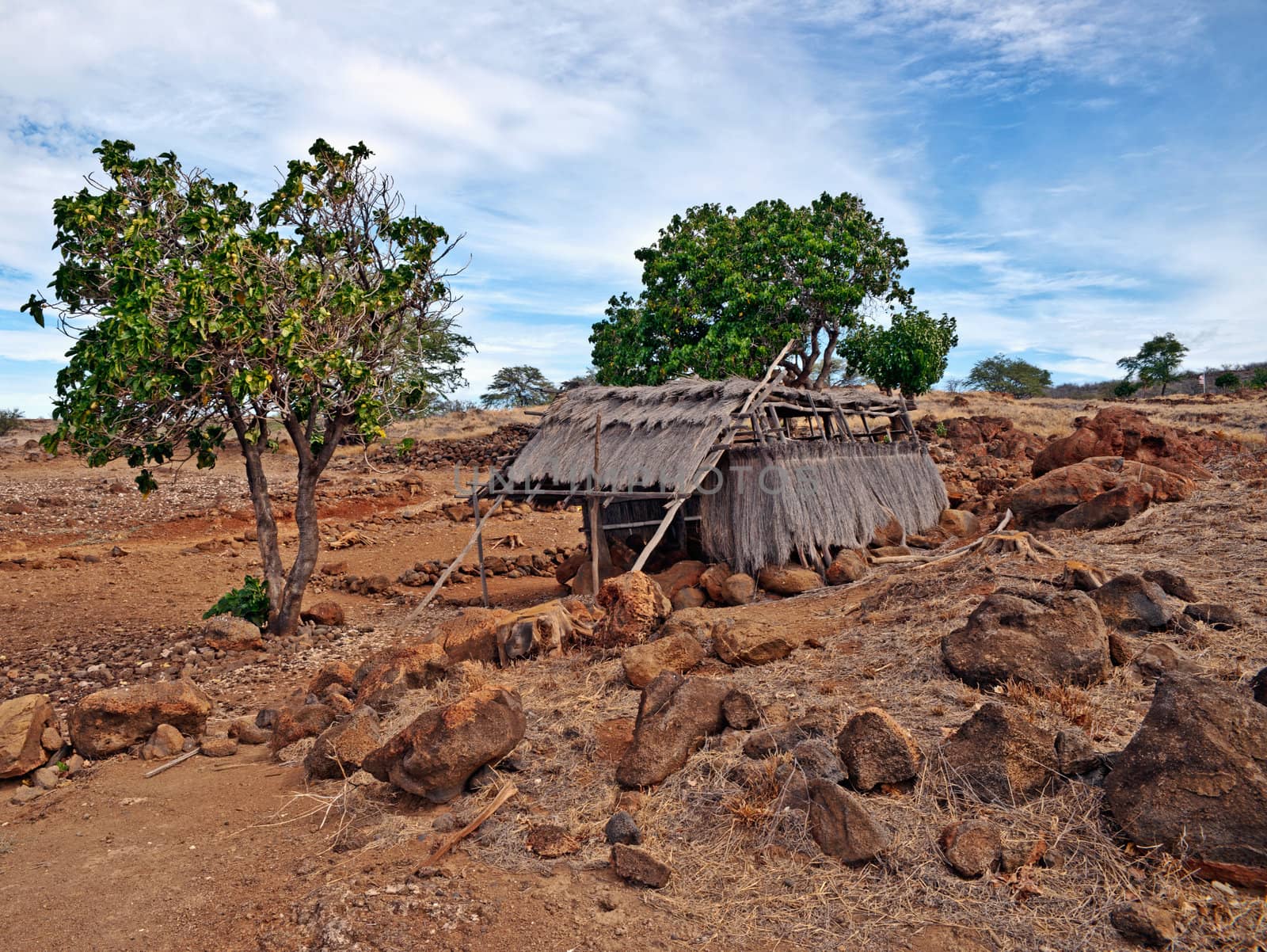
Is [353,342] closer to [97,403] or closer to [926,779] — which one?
[97,403]

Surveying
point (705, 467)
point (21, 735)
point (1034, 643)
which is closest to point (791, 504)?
point (705, 467)

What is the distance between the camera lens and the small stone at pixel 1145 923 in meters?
3.23

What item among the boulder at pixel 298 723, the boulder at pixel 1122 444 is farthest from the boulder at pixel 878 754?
the boulder at pixel 1122 444

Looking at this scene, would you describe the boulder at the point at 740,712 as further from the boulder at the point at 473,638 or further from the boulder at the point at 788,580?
the boulder at the point at 788,580

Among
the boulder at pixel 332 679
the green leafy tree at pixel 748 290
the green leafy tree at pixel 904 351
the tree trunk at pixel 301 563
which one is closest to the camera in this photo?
the boulder at pixel 332 679

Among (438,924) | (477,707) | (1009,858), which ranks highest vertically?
(477,707)

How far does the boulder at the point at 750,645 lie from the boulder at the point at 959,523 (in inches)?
260

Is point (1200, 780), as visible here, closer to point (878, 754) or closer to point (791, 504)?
point (878, 754)

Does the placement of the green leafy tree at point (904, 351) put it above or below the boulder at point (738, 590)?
above

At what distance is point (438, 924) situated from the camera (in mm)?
3717

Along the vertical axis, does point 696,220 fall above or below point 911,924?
above

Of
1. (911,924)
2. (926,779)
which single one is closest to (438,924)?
(911,924)

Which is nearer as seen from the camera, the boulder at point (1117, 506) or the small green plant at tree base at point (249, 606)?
the boulder at point (1117, 506)

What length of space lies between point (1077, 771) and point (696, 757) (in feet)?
6.39
